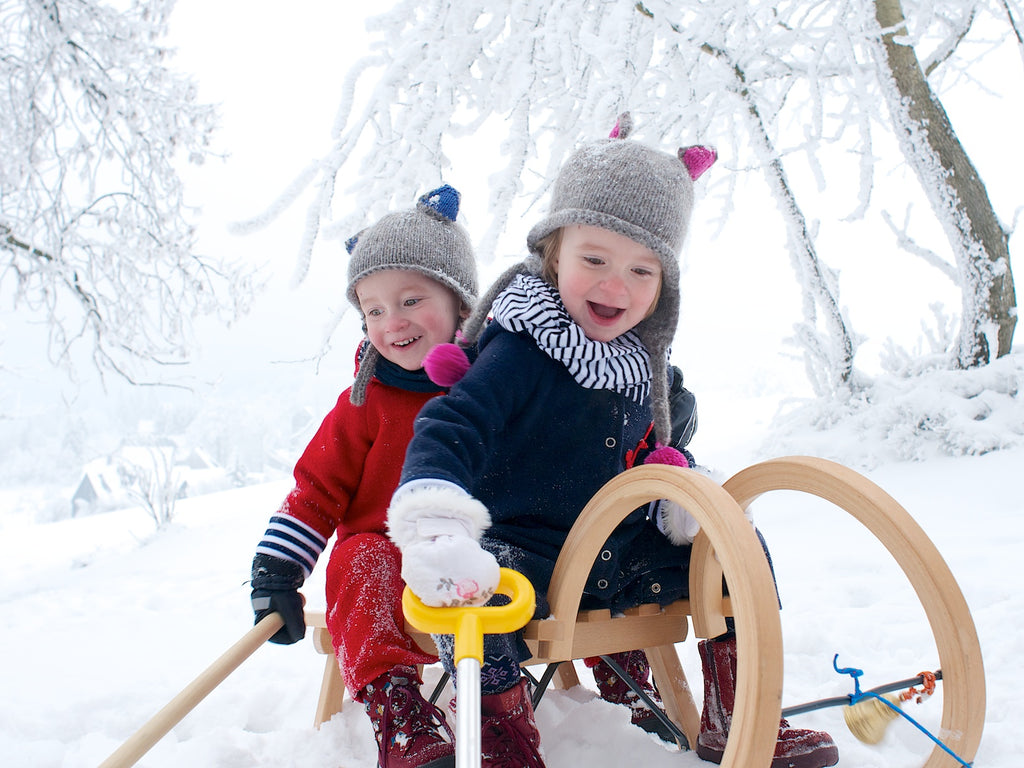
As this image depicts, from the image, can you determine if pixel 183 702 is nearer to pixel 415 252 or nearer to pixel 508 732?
pixel 508 732

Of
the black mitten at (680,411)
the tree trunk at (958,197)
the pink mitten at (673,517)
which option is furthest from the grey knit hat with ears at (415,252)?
the tree trunk at (958,197)

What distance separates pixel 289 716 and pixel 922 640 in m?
1.62

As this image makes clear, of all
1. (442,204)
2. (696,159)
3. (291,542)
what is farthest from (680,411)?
(291,542)

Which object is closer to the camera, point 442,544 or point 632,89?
point 442,544

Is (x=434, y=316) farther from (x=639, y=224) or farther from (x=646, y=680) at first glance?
(x=646, y=680)

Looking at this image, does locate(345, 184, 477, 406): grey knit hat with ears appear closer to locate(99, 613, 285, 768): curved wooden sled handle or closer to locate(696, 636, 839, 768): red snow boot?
locate(99, 613, 285, 768): curved wooden sled handle

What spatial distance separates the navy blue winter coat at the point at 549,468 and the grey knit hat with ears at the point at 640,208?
0.12 m

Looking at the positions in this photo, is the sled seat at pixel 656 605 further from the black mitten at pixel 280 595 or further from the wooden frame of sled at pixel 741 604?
the black mitten at pixel 280 595

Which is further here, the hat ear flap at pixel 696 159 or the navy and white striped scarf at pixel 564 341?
the hat ear flap at pixel 696 159

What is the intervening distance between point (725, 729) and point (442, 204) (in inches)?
51.0

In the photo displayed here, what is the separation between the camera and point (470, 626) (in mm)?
918

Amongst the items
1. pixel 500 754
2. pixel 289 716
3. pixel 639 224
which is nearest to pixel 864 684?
pixel 500 754

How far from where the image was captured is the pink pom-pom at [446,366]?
1.39 m

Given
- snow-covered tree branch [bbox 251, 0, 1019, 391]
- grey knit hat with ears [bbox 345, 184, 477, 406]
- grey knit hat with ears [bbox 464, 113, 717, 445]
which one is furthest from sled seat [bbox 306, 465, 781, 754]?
snow-covered tree branch [bbox 251, 0, 1019, 391]
